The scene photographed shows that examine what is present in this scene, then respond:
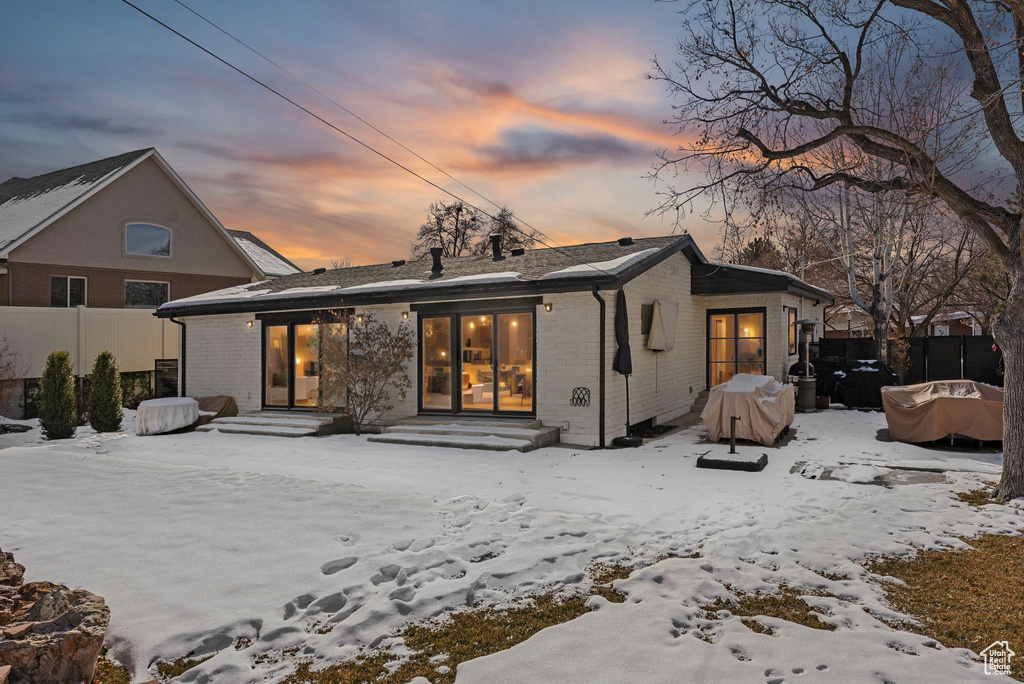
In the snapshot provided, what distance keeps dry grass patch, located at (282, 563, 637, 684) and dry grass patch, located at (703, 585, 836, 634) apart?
0.69 meters

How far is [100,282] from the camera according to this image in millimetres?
17500

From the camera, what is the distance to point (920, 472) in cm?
731

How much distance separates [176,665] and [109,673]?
0.31m

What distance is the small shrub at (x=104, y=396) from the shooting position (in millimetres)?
12234

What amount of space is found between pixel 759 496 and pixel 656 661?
3848 millimetres

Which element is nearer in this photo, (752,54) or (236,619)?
(236,619)

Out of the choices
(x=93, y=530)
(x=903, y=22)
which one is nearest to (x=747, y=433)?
(x=903, y=22)

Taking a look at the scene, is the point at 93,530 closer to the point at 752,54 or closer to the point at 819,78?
the point at 752,54

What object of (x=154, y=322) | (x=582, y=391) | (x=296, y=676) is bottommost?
(x=296, y=676)

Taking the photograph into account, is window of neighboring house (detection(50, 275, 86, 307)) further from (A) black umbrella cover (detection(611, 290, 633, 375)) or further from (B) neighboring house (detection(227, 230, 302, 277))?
(A) black umbrella cover (detection(611, 290, 633, 375))

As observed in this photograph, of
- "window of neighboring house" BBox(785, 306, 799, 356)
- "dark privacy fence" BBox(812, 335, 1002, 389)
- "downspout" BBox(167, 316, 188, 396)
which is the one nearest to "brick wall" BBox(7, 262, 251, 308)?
"downspout" BBox(167, 316, 188, 396)

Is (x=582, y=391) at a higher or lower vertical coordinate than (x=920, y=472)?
higher

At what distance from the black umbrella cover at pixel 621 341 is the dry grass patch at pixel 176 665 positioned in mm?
7310

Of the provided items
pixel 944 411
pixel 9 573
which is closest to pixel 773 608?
pixel 9 573
